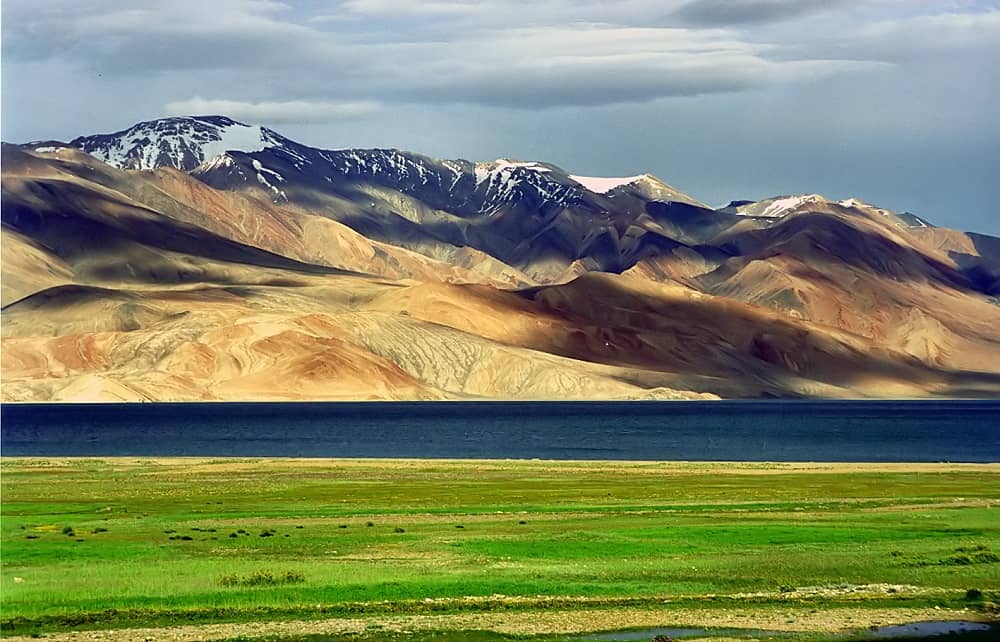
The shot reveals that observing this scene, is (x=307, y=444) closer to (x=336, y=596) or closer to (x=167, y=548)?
(x=167, y=548)

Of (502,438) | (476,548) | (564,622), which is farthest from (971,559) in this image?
(502,438)

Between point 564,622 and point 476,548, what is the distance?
12516 mm

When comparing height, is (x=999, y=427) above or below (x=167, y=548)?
below

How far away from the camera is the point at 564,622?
36.4m

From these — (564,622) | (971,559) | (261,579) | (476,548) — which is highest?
(564,622)

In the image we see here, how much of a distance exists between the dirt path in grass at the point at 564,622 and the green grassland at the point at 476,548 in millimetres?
645

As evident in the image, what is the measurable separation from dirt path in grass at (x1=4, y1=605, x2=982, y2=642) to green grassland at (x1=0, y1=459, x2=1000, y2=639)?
645 mm

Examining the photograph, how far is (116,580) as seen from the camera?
41.4 meters

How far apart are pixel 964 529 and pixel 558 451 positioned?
244 ft

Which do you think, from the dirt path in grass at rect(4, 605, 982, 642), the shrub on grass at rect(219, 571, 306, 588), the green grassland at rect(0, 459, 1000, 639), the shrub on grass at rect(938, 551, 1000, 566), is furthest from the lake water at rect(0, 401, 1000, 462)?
the dirt path in grass at rect(4, 605, 982, 642)

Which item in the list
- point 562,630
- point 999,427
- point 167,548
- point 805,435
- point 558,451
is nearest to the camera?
point 562,630

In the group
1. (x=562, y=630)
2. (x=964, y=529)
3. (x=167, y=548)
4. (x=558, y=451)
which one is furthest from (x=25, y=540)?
(x=558, y=451)

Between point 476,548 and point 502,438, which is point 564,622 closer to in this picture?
point 476,548

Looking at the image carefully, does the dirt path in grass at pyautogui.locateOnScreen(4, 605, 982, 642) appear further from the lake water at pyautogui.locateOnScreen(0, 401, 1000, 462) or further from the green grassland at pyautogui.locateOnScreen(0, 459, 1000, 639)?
the lake water at pyautogui.locateOnScreen(0, 401, 1000, 462)
